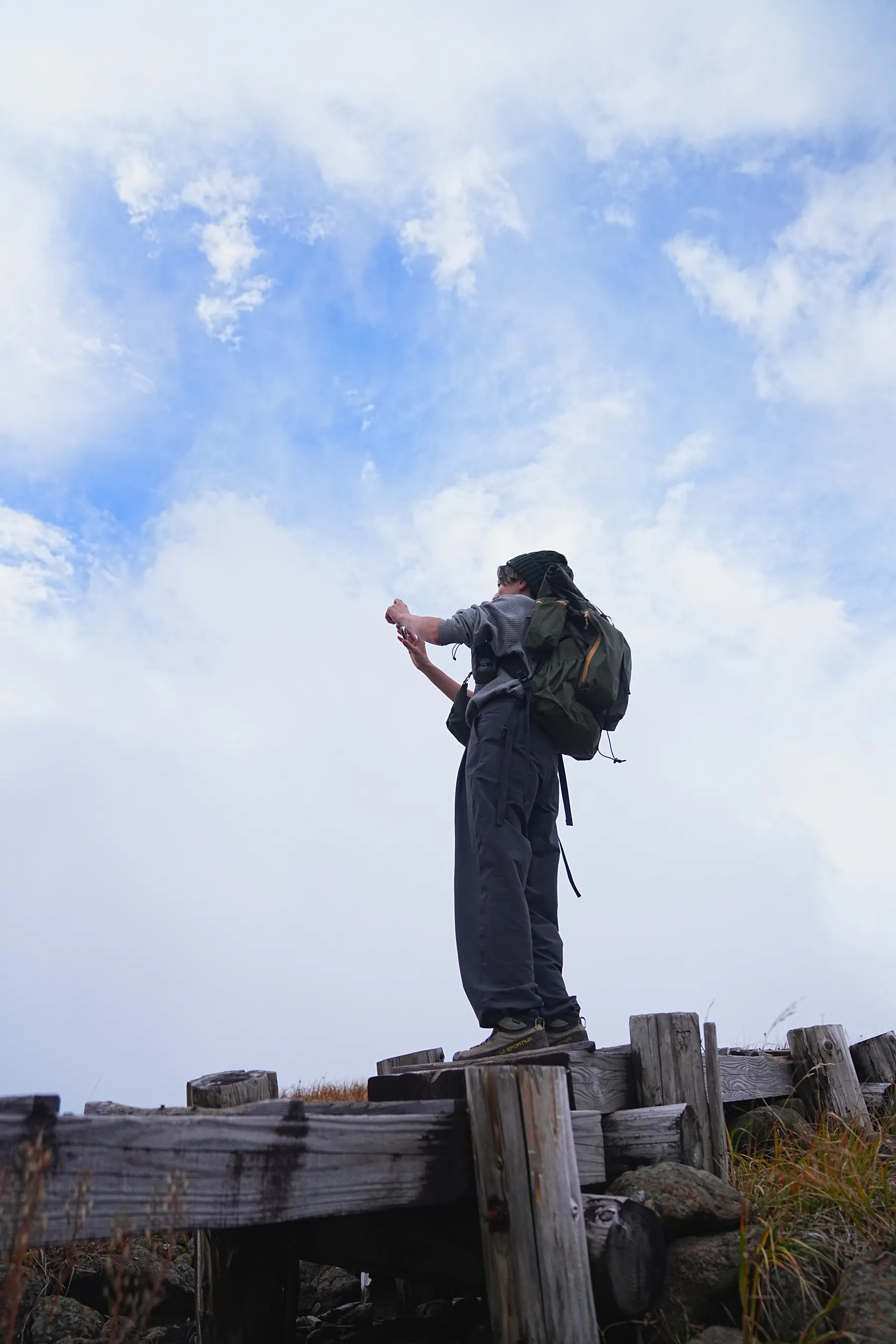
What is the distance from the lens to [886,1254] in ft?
11.1

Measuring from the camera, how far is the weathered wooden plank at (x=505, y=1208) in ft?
9.91

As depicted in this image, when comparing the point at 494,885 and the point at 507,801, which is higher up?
the point at 507,801

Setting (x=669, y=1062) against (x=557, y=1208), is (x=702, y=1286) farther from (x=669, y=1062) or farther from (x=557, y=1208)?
(x=669, y=1062)

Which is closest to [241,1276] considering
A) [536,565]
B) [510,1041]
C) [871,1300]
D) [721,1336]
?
[510,1041]

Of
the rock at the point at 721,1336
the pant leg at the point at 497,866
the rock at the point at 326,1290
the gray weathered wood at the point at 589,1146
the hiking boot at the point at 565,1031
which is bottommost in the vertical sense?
the rock at the point at 326,1290

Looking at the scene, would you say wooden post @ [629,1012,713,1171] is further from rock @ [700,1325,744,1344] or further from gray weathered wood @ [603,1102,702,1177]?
rock @ [700,1325,744,1344]

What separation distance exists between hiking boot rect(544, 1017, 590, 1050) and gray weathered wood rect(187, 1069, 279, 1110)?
1375mm

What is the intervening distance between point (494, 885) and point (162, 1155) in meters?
2.50

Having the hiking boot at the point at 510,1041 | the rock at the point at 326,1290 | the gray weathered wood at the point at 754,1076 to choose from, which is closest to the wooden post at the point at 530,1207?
the hiking boot at the point at 510,1041

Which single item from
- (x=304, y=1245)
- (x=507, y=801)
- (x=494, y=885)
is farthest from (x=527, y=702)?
(x=304, y=1245)

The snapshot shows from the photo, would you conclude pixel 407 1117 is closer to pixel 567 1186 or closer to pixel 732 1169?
pixel 567 1186

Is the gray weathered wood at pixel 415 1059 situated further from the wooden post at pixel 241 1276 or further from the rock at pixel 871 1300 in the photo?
the rock at pixel 871 1300

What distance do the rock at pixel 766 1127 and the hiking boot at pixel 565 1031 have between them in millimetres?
931

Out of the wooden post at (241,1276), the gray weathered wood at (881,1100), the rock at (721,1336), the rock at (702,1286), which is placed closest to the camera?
the rock at (721,1336)
